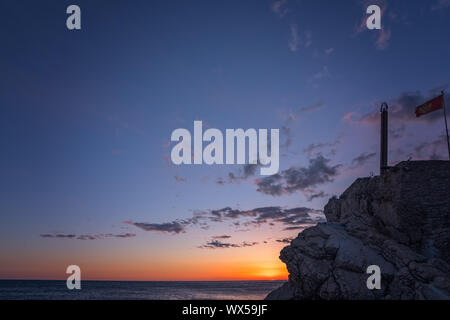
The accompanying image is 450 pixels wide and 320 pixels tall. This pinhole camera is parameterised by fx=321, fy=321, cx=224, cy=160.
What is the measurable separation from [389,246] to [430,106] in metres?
16.7

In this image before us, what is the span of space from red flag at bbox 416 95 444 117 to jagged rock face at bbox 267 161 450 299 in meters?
7.08

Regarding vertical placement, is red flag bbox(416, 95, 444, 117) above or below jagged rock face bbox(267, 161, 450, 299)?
above

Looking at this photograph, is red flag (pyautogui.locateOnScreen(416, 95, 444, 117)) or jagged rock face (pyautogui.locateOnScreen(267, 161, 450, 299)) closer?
jagged rock face (pyautogui.locateOnScreen(267, 161, 450, 299))

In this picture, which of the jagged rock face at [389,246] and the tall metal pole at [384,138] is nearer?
the jagged rock face at [389,246]

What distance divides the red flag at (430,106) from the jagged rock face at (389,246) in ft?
23.2

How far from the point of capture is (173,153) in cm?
2289

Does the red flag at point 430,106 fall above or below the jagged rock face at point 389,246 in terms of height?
above

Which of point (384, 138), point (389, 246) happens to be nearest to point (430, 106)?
point (384, 138)

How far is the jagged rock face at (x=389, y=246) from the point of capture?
2477 cm

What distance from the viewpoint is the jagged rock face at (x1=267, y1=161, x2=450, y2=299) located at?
24766 mm

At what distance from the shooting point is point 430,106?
34.2 meters
